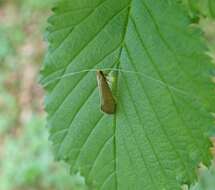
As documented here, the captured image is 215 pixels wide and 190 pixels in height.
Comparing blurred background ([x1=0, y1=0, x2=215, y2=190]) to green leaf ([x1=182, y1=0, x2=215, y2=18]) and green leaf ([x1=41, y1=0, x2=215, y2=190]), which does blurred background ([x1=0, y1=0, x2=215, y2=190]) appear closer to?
green leaf ([x1=41, y1=0, x2=215, y2=190])

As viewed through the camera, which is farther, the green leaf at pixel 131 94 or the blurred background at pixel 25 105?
the blurred background at pixel 25 105

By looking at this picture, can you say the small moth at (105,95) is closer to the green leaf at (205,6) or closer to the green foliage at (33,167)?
the green leaf at (205,6)

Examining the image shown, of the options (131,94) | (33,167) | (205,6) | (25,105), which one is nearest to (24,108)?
(25,105)

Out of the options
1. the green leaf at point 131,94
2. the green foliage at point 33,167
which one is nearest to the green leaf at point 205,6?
the green leaf at point 131,94

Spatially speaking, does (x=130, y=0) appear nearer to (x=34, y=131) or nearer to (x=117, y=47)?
(x=117, y=47)

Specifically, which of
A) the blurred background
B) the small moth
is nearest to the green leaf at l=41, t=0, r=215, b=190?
the small moth

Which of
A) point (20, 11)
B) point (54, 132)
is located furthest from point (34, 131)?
point (54, 132)
